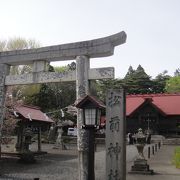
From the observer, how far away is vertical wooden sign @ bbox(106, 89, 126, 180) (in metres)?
→ 9.11

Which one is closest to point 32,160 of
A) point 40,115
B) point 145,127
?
point 40,115

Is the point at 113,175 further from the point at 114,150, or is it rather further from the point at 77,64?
the point at 77,64

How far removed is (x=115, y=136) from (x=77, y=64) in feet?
13.6

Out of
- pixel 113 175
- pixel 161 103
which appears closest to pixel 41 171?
pixel 113 175

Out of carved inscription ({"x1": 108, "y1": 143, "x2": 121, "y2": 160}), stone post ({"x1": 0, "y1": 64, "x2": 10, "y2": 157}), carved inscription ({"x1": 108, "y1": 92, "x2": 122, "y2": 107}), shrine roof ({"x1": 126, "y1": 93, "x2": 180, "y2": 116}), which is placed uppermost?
shrine roof ({"x1": 126, "y1": 93, "x2": 180, "y2": 116})

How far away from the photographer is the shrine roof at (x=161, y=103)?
4253cm

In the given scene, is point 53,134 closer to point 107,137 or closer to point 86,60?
point 86,60

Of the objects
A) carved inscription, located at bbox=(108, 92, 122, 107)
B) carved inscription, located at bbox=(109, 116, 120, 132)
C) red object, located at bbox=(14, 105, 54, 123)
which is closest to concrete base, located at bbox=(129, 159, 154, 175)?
carved inscription, located at bbox=(109, 116, 120, 132)

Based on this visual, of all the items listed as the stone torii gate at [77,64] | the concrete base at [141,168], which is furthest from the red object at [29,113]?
the concrete base at [141,168]

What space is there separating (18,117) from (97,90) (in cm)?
4093

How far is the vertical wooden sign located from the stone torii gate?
2.30 metres

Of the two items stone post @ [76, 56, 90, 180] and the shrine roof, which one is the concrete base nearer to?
stone post @ [76, 56, 90, 180]

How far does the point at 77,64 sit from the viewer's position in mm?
12555

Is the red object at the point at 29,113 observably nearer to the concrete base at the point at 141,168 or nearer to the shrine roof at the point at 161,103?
the concrete base at the point at 141,168
